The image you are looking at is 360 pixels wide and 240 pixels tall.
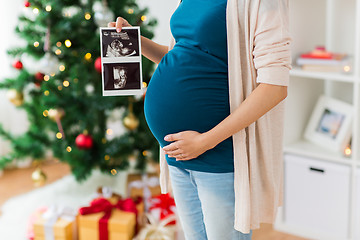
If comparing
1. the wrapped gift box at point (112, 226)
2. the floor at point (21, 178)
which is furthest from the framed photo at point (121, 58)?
the floor at point (21, 178)

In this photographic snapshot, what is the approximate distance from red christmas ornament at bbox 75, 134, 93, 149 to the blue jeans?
1284mm

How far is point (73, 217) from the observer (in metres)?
2.08

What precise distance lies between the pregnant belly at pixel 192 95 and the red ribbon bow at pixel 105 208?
0.98m

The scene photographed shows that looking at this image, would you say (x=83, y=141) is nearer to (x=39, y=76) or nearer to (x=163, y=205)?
(x=39, y=76)

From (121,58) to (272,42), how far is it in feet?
1.31

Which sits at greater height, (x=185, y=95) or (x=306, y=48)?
(x=306, y=48)

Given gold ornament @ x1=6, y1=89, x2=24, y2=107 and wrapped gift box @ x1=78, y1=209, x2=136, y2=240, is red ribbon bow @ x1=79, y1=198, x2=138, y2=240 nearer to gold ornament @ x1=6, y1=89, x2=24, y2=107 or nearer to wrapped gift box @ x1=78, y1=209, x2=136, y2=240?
wrapped gift box @ x1=78, y1=209, x2=136, y2=240

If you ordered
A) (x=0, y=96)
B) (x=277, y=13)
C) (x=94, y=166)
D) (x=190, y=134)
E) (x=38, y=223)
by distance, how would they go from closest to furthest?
1. (x=277, y=13)
2. (x=190, y=134)
3. (x=38, y=223)
4. (x=94, y=166)
5. (x=0, y=96)

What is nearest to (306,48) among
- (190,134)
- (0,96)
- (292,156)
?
(292,156)

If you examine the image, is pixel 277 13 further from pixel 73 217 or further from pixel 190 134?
pixel 73 217

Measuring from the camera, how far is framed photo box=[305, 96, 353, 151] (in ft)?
7.24

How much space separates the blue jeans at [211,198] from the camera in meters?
1.13

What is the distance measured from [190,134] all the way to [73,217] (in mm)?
1177

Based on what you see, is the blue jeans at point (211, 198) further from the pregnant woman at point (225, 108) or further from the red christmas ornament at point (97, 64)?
the red christmas ornament at point (97, 64)
